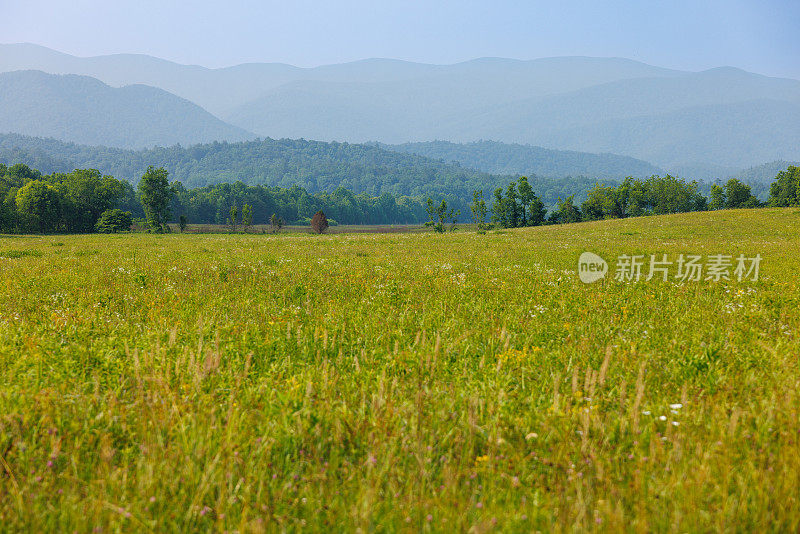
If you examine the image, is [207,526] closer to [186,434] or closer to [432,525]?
[186,434]

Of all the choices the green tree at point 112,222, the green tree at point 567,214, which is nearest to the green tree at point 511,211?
the green tree at point 567,214

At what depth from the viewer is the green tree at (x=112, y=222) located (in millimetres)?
103375

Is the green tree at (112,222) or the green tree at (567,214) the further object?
the green tree at (567,214)

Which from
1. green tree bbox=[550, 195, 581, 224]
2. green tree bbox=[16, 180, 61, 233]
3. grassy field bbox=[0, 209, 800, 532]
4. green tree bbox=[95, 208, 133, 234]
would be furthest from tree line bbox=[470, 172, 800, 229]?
grassy field bbox=[0, 209, 800, 532]

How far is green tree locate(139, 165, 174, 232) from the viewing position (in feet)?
388

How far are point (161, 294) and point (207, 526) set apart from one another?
28.0ft

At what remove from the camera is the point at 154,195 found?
119750 mm

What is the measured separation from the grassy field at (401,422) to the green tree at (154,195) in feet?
424

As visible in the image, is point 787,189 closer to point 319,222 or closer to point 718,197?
point 718,197

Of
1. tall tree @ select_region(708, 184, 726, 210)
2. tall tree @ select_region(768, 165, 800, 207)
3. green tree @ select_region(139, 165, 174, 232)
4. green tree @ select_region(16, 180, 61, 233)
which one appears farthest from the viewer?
tall tree @ select_region(708, 184, 726, 210)

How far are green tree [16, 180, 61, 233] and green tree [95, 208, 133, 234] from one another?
29.7 ft

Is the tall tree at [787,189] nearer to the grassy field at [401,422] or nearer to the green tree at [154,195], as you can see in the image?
the grassy field at [401,422]

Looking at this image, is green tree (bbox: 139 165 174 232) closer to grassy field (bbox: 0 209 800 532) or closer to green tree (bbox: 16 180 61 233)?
green tree (bbox: 16 180 61 233)

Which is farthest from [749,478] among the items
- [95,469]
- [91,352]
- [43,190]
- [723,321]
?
[43,190]
